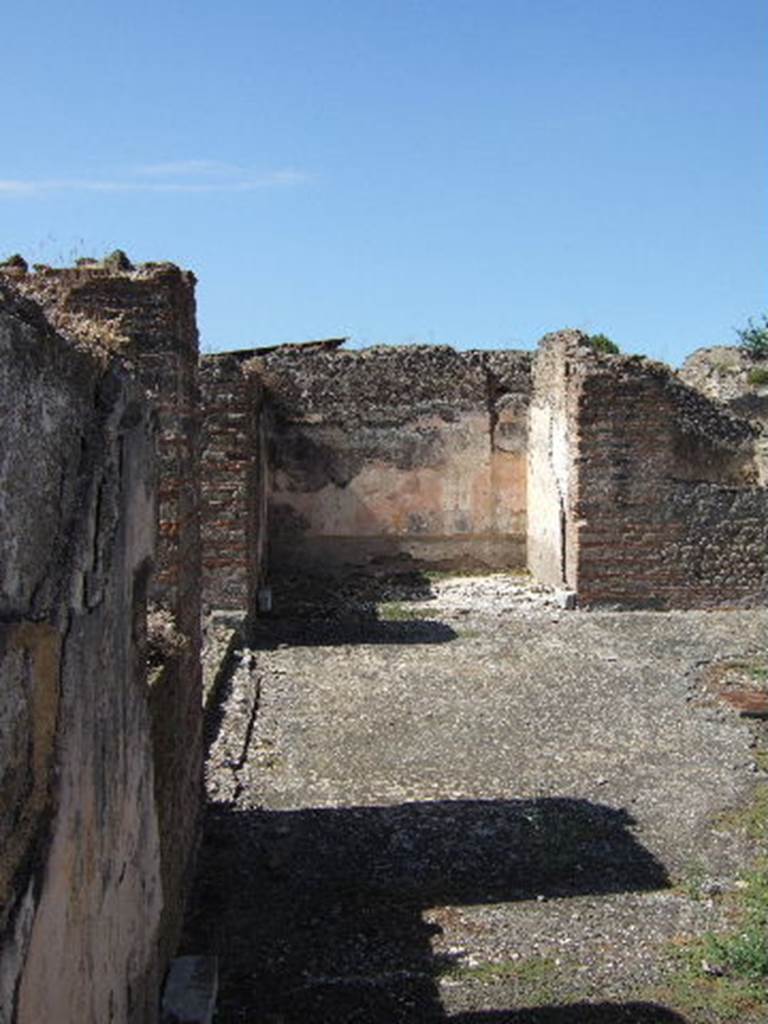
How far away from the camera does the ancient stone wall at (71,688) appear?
2088 mm

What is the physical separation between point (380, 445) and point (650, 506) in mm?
3646

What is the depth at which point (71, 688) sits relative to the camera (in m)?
2.55

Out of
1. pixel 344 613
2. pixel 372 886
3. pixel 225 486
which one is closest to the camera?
pixel 372 886

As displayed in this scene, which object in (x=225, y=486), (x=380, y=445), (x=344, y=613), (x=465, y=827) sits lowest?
(x=465, y=827)

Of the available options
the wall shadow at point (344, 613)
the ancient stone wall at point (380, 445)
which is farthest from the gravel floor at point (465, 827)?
the ancient stone wall at point (380, 445)

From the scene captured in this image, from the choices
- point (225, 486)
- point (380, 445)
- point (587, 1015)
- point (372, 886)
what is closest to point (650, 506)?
point (380, 445)

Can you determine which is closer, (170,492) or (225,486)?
(170,492)

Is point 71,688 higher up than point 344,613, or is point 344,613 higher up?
point 71,688

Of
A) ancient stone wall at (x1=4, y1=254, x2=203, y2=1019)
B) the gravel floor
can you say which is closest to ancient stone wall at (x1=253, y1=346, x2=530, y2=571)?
the gravel floor

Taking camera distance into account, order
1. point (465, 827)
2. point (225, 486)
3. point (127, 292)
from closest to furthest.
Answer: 1. point (465, 827)
2. point (127, 292)
3. point (225, 486)

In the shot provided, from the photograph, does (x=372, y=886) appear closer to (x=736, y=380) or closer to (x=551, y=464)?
(x=551, y=464)

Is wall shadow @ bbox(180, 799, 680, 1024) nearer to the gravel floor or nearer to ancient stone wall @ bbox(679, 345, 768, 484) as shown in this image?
the gravel floor

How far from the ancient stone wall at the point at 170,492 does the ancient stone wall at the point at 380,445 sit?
6.78m

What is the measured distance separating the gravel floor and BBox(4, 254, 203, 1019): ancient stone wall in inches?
15.6
